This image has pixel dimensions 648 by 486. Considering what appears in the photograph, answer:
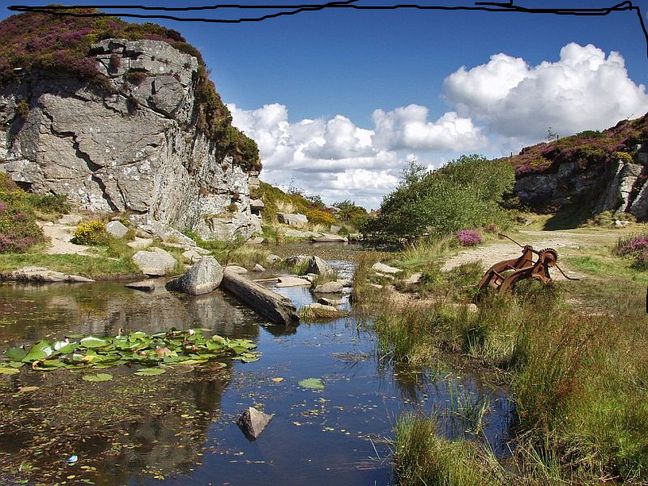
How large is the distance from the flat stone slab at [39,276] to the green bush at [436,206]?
54.0 feet

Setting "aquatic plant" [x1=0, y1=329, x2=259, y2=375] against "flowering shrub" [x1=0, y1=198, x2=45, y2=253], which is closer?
"aquatic plant" [x1=0, y1=329, x2=259, y2=375]

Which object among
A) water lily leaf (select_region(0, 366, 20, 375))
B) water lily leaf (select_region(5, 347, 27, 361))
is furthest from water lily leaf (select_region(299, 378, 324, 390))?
water lily leaf (select_region(5, 347, 27, 361))

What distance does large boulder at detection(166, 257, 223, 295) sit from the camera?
17.7 m

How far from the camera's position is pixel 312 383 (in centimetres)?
862

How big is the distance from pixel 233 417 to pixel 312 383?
1.76m

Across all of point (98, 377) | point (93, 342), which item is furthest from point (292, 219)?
point (98, 377)

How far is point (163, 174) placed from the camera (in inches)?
1211

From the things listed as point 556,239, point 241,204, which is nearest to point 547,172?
point 556,239

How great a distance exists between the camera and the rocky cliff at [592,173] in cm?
3353

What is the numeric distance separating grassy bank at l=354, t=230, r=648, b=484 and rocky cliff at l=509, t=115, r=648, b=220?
23707 millimetres

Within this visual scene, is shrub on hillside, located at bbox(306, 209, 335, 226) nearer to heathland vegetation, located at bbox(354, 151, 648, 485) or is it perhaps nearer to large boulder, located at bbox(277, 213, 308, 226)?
large boulder, located at bbox(277, 213, 308, 226)

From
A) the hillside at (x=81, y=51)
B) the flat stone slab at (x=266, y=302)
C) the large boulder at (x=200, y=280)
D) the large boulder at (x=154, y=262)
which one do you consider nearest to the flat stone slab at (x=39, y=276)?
the large boulder at (x=154, y=262)

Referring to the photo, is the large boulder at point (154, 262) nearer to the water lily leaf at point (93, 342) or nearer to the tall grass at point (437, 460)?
the water lily leaf at point (93, 342)

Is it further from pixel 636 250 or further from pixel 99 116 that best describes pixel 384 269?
pixel 99 116
